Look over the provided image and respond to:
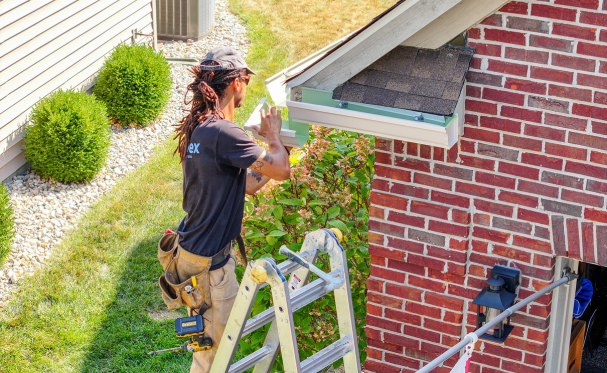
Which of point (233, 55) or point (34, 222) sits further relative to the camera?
point (34, 222)

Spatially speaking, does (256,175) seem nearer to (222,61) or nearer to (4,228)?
(222,61)

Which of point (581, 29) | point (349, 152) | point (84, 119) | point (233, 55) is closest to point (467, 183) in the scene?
point (581, 29)

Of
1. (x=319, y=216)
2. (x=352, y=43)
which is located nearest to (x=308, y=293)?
(x=352, y=43)

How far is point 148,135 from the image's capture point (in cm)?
1048

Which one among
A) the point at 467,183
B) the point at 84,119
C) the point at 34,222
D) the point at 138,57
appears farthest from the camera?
the point at 138,57

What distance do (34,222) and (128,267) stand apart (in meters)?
1.42

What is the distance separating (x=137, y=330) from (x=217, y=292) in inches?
105

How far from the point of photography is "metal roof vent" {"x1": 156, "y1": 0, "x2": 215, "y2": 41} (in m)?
13.3

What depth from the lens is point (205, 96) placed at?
13.1 feet

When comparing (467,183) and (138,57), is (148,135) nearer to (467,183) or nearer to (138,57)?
(138,57)

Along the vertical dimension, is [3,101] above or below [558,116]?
below

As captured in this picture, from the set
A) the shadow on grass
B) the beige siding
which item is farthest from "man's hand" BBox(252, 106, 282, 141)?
the beige siding

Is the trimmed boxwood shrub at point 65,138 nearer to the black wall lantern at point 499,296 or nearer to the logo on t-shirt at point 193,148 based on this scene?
the logo on t-shirt at point 193,148

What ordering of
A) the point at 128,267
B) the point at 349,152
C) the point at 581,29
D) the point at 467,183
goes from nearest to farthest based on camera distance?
1. the point at 581,29
2. the point at 467,183
3. the point at 349,152
4. the point at 128,267
